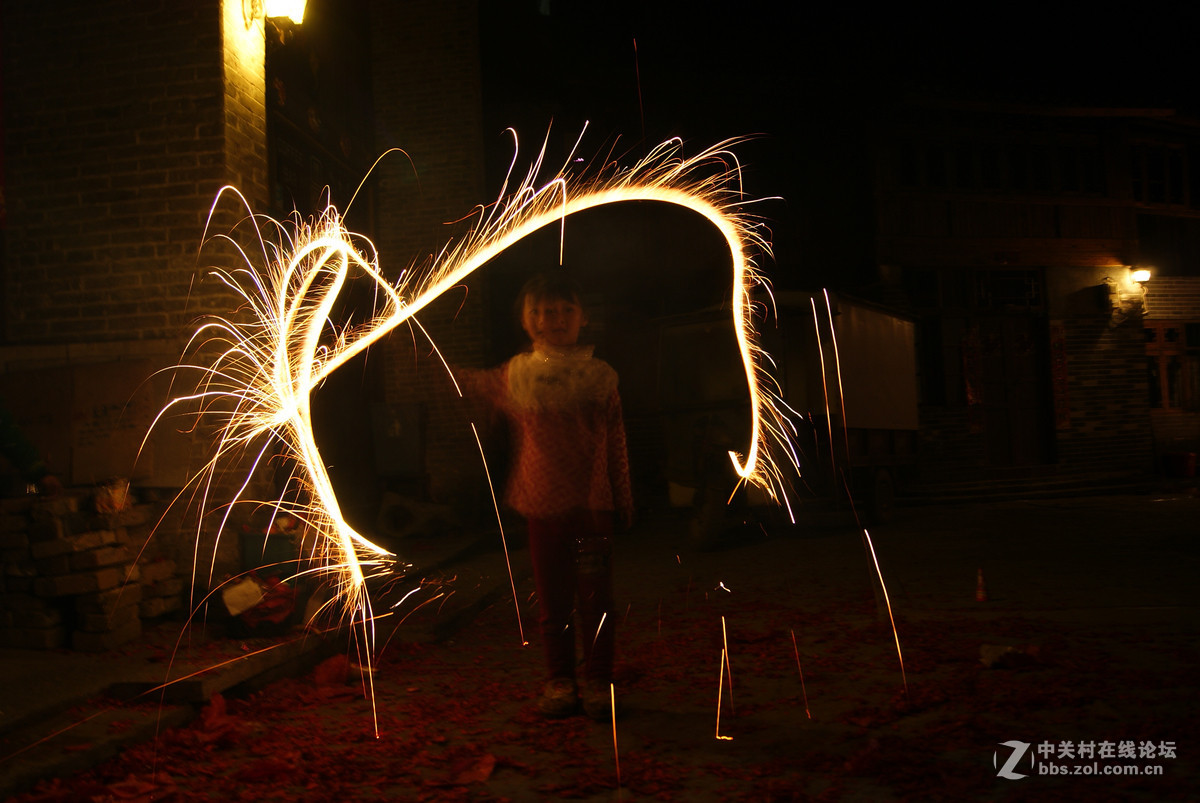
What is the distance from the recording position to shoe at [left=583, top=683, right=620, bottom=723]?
3.64 meters

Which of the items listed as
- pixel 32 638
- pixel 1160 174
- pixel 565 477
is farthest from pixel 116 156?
pixel 1160 174

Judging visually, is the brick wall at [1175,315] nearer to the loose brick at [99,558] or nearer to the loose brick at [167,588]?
the loose brick at [167,588]

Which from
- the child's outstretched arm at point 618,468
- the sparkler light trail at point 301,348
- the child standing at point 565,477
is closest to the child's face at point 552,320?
the child standing at point 565,477

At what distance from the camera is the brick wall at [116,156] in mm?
6043

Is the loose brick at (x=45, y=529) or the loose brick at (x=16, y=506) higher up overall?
the loose brick at (x=16, y=506)

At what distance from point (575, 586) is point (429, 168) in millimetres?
9040

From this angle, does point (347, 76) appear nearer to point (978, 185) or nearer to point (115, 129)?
point (115, 129)

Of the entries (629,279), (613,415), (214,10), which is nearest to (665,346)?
(629,279)

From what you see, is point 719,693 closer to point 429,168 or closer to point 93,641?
point 93,641

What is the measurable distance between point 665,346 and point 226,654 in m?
7.77

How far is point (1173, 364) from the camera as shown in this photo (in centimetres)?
1839

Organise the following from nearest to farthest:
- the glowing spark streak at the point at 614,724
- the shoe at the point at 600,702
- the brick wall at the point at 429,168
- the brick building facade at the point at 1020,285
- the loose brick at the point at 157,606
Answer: the glowing spark streak at the point at 614,724 → the shoe at the point at 600,702 → the loose brick at the point at 157,606 → the brick wall at the point at 429,168 → the brick building facade at the point at 1020,285

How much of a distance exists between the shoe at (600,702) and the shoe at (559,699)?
9 cm

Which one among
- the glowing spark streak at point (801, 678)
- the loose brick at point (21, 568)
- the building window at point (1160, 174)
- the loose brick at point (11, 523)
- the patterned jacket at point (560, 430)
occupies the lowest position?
the glowing spark streak at point (801, 678)
